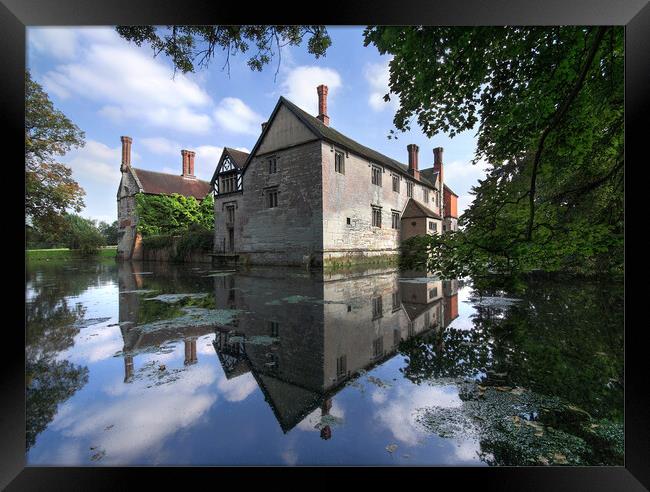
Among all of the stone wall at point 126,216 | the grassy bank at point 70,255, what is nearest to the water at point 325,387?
the stone wall at point 126,216

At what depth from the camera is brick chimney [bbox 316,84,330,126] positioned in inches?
820

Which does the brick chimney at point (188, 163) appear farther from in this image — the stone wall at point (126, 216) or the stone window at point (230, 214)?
the stone window at point (230, 214)

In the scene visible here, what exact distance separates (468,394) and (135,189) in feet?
123

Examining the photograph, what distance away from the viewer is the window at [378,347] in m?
4.11

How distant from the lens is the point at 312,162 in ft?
57.4

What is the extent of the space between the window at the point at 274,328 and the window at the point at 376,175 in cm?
1859

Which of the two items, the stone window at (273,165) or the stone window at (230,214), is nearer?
the stone window at (273,165)

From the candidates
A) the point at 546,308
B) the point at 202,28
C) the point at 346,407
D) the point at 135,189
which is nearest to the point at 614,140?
the point at 546,308

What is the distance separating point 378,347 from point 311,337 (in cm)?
115

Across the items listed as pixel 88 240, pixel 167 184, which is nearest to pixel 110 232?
pixel 88 240

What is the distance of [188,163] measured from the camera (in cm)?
3700

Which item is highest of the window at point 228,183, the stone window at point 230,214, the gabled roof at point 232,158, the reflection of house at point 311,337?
the gabled roof at point 232,158

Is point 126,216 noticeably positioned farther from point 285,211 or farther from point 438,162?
point 438,162
